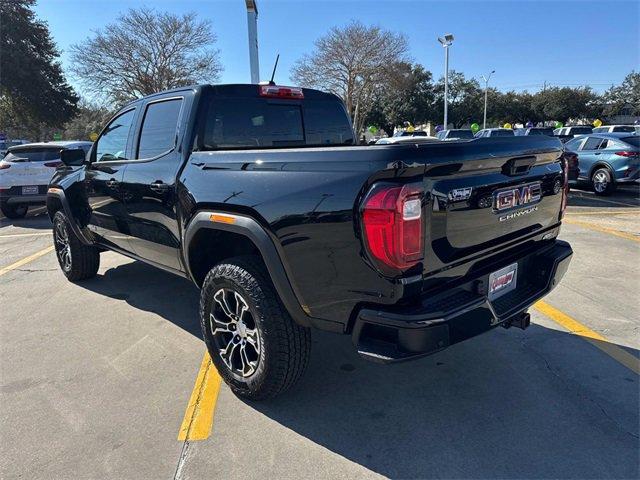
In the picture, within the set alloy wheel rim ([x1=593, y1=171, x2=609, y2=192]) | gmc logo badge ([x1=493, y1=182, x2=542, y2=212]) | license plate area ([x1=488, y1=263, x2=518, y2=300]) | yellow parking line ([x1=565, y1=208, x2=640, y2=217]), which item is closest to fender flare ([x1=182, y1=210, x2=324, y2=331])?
license plate area ([x1=488, y1=263, x2=518, y2=300])

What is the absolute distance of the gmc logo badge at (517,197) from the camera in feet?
8.44

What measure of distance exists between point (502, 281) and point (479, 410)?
0.81m

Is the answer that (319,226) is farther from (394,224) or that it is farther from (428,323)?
(428,323)

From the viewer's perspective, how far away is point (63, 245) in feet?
18.5

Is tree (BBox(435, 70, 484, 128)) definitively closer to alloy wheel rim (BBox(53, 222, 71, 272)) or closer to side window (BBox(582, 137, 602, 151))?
side window (BBox(582, 137, 602, 151))

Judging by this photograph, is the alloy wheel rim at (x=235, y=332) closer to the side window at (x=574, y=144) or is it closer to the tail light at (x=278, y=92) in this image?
the tail light at (x=278, y=92)

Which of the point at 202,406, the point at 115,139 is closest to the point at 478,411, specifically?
the point at 202,406

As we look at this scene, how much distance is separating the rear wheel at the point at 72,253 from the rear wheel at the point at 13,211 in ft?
19.5

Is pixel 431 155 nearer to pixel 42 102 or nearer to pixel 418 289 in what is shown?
pixel 418 289

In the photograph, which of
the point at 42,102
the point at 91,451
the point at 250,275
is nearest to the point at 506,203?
the point at 250,275

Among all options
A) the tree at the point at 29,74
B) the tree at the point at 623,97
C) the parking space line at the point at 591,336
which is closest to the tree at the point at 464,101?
the tree at the point at 623,97

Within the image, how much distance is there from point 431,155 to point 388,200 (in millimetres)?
317

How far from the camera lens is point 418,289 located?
2189 mm

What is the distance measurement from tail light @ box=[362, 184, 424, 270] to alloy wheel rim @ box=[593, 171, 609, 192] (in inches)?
483
